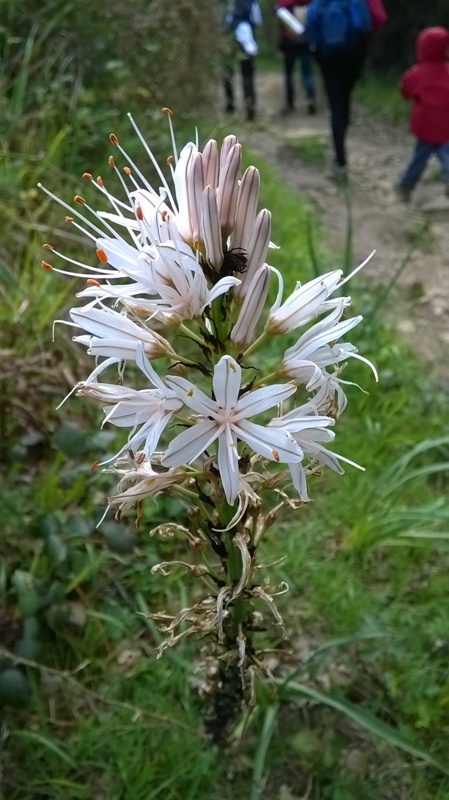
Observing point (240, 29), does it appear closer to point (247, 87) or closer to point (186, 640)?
point (247, 87)

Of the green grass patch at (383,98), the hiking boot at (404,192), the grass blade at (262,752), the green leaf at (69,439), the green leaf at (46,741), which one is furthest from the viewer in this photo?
the green grass patch at (383,98)

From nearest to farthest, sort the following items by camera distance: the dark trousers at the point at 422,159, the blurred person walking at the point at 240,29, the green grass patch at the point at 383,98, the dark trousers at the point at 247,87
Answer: the blurred person walking at the point at 240,29, the dark trousers at the point at 422,159, the dark trousers at the point at 247,87, the green grass patch at the point at 383,98

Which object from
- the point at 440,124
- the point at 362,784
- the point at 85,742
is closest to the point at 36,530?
the point at 85,742

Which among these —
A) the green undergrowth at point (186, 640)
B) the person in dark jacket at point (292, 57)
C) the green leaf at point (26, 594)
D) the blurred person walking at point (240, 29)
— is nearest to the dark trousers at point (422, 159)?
the blurred person walking at point (240, 29)

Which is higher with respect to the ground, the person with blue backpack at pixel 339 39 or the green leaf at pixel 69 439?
the person with blue backpack at pixel 339 39

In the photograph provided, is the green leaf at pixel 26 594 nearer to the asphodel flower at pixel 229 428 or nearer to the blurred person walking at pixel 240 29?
the asphodel flower at pixel 229 428

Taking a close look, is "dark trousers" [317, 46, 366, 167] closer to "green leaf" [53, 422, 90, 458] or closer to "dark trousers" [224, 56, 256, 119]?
"dark trousers" [224, 56, 256, 119]

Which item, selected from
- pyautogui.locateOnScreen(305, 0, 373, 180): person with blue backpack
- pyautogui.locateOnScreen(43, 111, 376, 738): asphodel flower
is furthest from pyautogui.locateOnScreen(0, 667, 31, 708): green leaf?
pyautogui.locateOnScreen(305, 0, 373, 180): person with blue backpack
